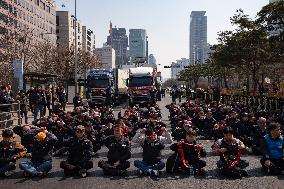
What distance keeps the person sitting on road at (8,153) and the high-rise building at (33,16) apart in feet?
222

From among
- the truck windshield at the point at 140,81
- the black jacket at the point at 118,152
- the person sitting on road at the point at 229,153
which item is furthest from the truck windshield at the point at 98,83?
the person sitting on road at the point at 229,153

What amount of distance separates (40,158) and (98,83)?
94.4 ft

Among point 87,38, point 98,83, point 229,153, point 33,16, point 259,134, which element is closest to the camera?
point 229,153

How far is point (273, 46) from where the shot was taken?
38.3 metres

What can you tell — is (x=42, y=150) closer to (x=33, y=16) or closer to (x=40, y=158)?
(x=40, y=158)

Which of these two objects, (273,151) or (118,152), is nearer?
(273,151)

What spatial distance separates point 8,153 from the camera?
12.4 metres

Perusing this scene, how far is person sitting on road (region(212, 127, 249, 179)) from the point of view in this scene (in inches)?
460

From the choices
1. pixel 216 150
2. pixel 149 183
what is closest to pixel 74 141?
pixel 149 183

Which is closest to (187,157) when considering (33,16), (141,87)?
(141,87)

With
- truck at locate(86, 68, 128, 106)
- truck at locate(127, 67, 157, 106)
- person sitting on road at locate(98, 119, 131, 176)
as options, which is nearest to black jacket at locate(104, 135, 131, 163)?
person sitting on road at locate(98, 119, 131, 176)

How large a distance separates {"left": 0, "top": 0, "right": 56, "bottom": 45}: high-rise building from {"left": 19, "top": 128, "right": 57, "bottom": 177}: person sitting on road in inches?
2668

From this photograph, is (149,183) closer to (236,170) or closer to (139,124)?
(236,170)

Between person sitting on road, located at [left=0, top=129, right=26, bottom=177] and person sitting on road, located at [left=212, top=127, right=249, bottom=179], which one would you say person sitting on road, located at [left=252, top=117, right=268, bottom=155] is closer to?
person sitting on road, located at [left=212, top=127, right=249, bottom=179]
